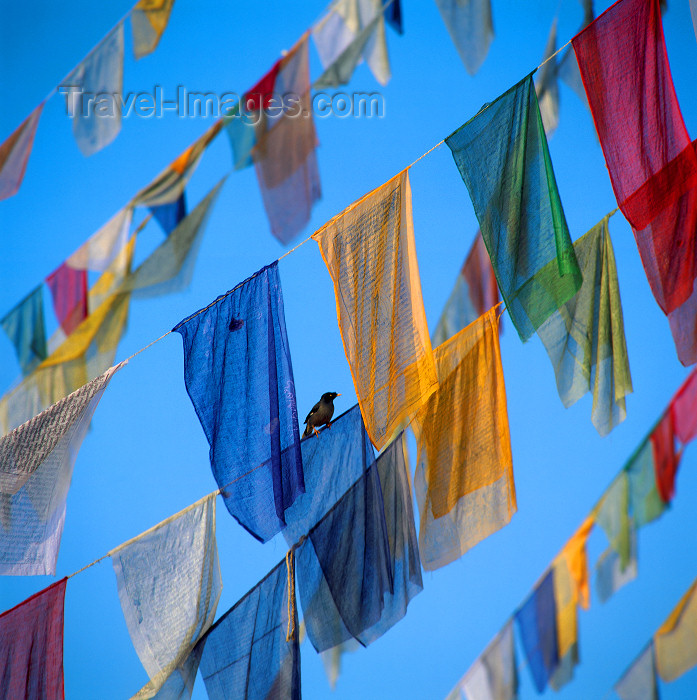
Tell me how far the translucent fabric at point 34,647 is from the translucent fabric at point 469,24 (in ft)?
11.1

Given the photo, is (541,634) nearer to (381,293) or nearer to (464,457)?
(464,457)

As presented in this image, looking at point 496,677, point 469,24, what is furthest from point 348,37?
point 496,677

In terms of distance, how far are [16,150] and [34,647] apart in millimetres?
3060

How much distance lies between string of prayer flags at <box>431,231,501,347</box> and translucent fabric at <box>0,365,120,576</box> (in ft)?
7.05

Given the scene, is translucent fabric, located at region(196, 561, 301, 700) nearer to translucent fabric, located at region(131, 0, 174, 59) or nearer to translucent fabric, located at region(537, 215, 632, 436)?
translucent fabric, located at region(537, 215, 632, 436)

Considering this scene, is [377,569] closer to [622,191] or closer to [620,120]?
[622,191]

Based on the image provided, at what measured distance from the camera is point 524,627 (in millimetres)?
4090

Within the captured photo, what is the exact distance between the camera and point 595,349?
3680 mm

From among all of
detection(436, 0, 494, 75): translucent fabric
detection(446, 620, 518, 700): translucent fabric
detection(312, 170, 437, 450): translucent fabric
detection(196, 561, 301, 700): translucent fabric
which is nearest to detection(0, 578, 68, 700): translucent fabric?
detection(196, 561, 301, 700): translucent fabric

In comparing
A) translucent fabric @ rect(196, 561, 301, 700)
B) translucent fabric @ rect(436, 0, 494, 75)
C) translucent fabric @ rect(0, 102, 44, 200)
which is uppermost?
translucent fabric @ rect(0, 102, 44, 200)

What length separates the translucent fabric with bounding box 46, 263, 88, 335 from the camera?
5066 mm

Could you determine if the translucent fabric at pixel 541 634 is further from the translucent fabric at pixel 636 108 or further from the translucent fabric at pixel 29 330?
the translucent fabric at pixel 29 330

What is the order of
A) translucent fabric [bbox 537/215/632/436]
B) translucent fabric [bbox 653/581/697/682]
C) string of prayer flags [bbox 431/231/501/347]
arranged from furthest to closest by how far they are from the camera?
string of prayer flags [bbox 431/231/501/347] → translucent fabric [bbox 653/581/697/682] → translucent fabric [bbox 537/215/632/436]

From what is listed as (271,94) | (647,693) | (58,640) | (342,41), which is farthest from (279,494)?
(342,41)
